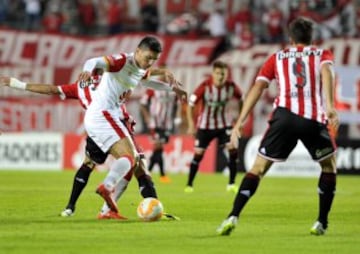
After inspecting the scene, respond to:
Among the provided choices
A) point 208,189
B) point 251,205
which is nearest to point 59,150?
point 208,189

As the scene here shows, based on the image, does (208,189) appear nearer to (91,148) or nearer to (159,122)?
(159,122)

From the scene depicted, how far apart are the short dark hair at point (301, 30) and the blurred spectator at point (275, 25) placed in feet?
61.6

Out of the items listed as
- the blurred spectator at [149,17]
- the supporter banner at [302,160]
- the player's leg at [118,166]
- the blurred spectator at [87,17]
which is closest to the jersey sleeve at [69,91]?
the player's leg at [118,166]

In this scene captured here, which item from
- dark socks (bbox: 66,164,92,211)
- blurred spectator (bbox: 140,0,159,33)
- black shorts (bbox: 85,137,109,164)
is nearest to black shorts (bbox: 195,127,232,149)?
dark socks (bbox: 66,164,92,211)

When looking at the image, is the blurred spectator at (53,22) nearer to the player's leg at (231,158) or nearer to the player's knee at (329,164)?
the player's leg at (231,158)

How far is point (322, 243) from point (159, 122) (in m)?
13.2

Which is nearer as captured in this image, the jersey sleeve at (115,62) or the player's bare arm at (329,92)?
the player's bare arm at (329,92)

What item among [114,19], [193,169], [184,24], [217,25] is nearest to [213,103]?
[193,169]

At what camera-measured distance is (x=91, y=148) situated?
12.2 meters

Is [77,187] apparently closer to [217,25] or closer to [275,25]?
[275,25]

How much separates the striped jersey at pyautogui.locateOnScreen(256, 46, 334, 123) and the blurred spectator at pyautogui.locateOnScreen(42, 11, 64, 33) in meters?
21.6

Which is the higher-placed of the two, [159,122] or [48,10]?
[48,10]

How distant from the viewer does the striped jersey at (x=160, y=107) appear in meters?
22.7

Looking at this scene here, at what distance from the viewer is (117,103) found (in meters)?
11.8
